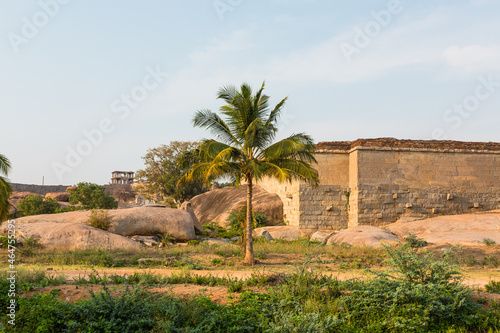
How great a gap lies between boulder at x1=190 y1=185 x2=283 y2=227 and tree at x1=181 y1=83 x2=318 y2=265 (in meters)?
10.3

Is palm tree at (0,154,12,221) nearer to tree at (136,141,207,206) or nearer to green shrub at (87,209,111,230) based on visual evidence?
green shrub at (87,209,111,230)

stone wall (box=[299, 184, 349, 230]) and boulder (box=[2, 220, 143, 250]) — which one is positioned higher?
stone wall (box=[299, 184, 349, 230])

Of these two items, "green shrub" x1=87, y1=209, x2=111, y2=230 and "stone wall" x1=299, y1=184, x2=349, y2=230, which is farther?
"stone wall" x1=299, y1=184, x2=349, y2=230

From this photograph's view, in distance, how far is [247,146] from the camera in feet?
43.2

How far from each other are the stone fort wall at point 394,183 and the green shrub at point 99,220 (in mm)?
10586

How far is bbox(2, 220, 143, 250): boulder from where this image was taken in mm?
14703

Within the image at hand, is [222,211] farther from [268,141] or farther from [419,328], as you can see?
[419,328]

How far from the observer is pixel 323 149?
919 inches

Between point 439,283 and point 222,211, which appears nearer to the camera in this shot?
point 439,283

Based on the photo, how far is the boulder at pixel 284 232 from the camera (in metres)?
21.6

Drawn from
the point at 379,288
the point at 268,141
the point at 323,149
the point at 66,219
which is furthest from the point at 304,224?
the point at 379,288

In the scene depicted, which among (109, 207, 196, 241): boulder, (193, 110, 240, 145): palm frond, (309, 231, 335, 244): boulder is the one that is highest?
(193, 110, 240, 145): palm frond

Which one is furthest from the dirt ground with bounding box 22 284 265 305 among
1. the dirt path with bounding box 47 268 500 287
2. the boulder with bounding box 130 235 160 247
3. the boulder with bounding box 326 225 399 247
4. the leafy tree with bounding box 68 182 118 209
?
the leafy tree with bounding box 68 182 118 209

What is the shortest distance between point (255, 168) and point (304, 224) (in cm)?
1104
